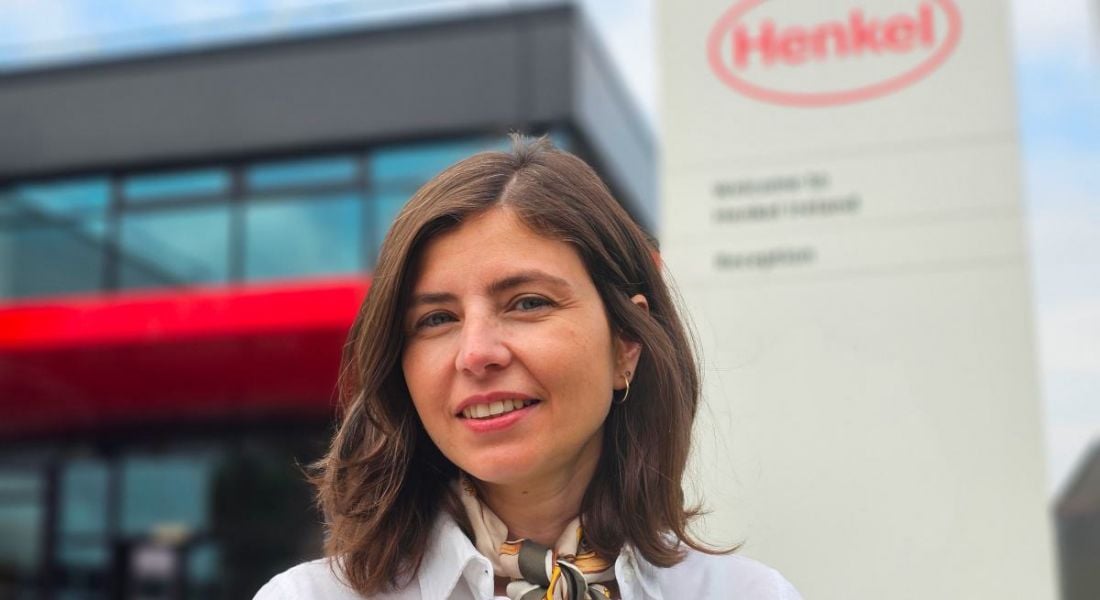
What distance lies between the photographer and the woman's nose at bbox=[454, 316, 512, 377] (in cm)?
162

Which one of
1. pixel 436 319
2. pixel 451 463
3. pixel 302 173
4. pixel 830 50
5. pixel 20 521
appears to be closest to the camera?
pixel 436 319

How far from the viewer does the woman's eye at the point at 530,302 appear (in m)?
1.68

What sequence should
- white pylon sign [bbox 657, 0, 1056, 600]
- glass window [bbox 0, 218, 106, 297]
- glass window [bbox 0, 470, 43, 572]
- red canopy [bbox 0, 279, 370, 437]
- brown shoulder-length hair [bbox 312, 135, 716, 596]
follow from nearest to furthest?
brown shoulder-length hair [bbox 312, 135, 716, 596] < white pylon sign [bbox 657, 0, 1056, 600] < red canopy [bbox 0, 279, 370, 437] < glass window [bbox 0, 218, 106, 297] < glass window [bbox 0, 470, 43, 572]

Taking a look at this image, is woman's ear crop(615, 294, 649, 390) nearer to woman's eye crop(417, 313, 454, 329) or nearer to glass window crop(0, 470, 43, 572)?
woman's eye crop(417, 313, 454, 329)

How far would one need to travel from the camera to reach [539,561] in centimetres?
171

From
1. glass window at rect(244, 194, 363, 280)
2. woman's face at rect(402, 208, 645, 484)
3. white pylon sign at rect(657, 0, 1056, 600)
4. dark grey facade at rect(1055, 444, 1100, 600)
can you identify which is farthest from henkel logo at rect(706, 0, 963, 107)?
glass window at rect(244, 194, 363, 280)

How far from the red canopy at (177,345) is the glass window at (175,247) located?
4.05 feet

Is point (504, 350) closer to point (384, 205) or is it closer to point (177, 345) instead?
point (177, 345)

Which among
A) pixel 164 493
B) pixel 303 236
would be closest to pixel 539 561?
pixel 303 236

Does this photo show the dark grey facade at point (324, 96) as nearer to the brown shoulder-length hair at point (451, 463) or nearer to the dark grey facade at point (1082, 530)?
the dark grey facade at point (1082, 530)

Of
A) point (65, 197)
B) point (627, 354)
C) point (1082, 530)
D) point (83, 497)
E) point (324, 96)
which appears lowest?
point (83, 497)

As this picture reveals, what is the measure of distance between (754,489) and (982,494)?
0.47 meters

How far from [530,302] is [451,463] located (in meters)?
0.31

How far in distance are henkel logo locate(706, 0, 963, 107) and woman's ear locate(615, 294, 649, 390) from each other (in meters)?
1.16
